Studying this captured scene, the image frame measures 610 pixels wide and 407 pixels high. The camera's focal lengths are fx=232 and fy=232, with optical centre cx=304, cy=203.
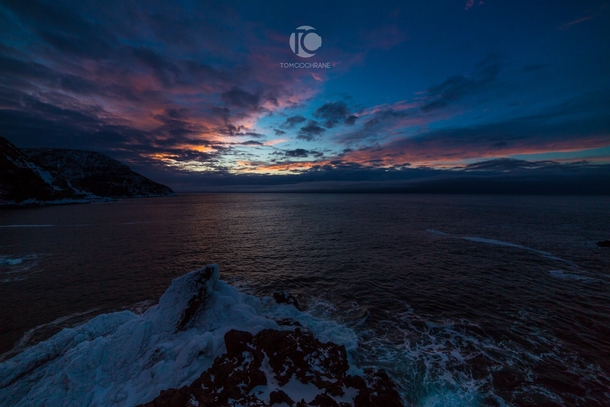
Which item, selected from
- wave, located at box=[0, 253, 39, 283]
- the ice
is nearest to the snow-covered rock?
the ice

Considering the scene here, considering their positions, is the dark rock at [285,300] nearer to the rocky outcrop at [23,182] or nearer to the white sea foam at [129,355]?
the white sea foam at [129,355]

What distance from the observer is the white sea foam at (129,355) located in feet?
30.9

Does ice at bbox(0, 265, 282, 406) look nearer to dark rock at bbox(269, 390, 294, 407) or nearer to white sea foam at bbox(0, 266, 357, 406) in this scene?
white sea foam at bbox(0, 266, 357, 406)

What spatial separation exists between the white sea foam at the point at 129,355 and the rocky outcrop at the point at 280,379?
3.69 feet

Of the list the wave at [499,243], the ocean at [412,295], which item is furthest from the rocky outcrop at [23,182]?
the wave at [499,243]

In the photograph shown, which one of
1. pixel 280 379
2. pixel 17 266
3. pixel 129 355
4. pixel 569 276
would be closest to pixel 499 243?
pixel 569 276

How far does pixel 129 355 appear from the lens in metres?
11.2

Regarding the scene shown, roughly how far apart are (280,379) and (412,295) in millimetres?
15212

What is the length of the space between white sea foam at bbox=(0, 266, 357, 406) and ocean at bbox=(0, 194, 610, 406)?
4.59 meters

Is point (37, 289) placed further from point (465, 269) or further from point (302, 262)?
point (465, 269)

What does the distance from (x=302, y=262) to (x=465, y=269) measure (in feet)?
63.6

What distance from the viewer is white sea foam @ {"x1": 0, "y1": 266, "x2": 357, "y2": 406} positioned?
943 cm

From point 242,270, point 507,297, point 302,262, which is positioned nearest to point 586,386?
point 507,297

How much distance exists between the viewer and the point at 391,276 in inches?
993
